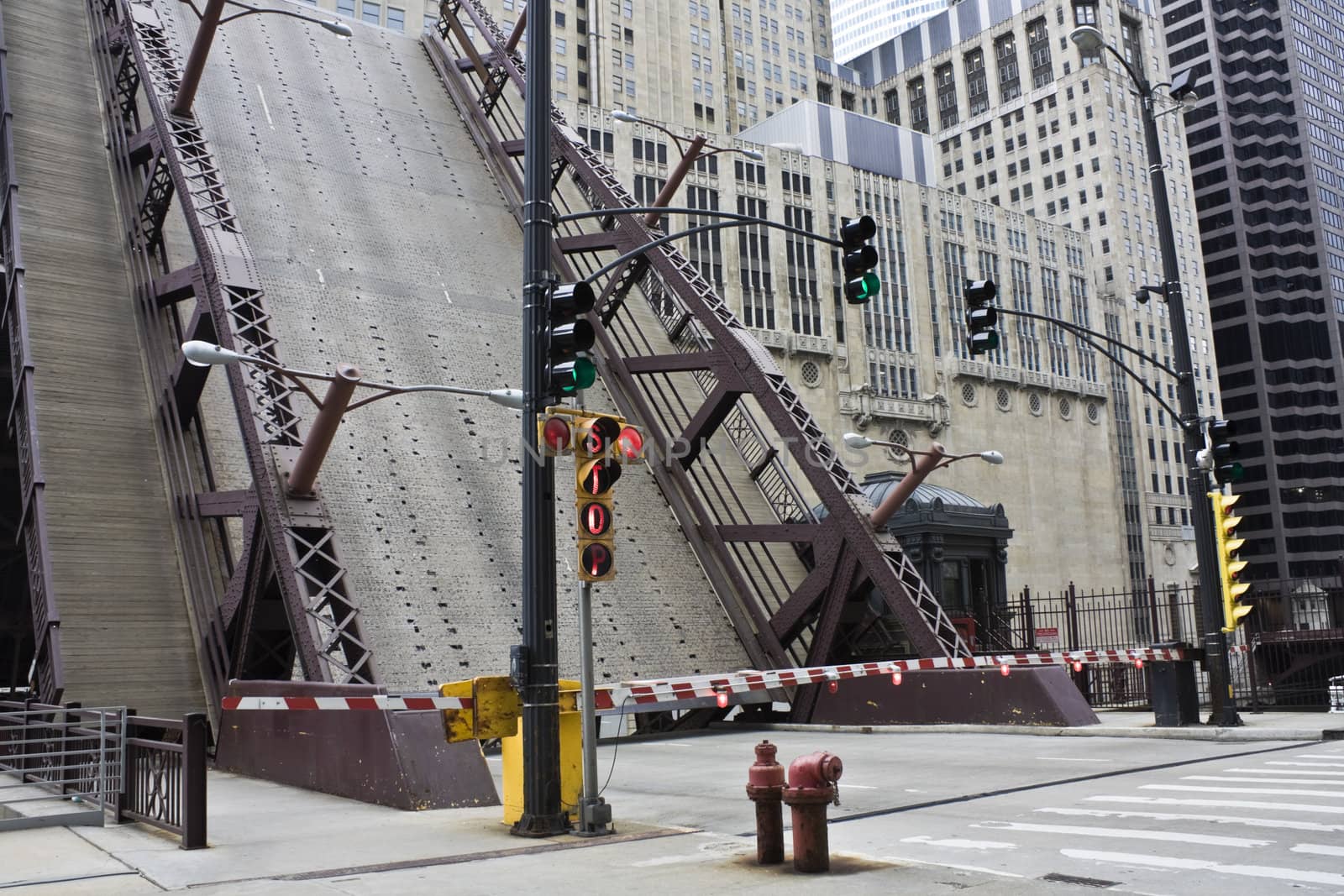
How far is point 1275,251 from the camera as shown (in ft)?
479

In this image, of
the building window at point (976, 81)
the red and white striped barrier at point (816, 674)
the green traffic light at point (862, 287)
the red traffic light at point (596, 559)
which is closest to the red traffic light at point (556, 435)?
the red traffic light at point (596, 559)

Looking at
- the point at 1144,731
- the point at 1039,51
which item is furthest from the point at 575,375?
the point at 1039,51

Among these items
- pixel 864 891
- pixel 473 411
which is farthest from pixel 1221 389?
pixel 864 891

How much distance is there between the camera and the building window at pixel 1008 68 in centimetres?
12469

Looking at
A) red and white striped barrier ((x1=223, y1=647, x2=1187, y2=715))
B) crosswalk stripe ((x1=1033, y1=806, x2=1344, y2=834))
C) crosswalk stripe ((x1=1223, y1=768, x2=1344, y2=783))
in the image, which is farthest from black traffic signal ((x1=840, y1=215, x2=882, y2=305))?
crosswalk stripe ((x1=1223, y1=768, x2=1344, y2=783))

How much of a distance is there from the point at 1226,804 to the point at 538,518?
263 inches

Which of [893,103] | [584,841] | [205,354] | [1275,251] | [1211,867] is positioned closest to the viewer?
[1211,867]

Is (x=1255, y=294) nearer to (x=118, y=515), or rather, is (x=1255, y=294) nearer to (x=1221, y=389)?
(x=1221, y=389)

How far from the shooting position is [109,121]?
27.6 metres

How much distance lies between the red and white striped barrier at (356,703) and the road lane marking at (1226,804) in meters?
6.26

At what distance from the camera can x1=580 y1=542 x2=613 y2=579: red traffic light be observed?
422 inches

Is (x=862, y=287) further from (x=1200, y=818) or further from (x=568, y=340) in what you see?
(x=1200, y=818)

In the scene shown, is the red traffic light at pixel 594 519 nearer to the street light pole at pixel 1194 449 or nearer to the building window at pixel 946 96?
the street light pole at pixel 1194 449

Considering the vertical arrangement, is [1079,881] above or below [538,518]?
below
